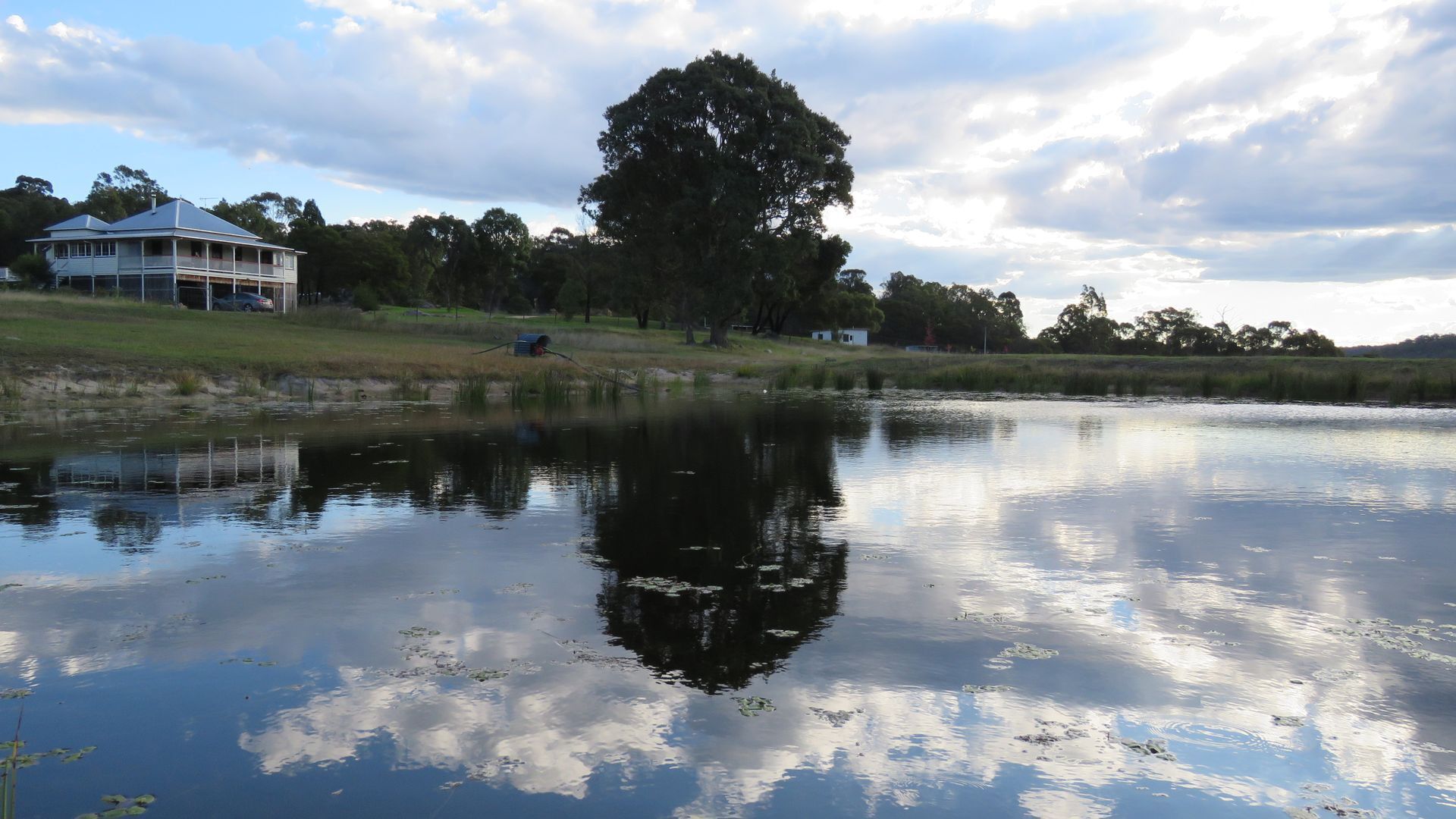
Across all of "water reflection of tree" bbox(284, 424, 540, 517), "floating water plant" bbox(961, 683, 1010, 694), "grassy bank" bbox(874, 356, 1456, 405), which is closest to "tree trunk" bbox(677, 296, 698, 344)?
"grassy bank" bbox(874, 356, 1456, 405)

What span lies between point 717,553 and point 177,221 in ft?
227

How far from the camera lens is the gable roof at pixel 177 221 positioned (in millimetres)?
66000

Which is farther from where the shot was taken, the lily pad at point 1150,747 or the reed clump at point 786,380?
the reed clump at point 786,380

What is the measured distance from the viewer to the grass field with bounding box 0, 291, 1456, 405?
2609 cm

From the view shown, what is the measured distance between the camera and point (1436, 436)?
19156 mm

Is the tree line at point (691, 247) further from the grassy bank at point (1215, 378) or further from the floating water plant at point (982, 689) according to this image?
the floating water plant at point (982, 689)

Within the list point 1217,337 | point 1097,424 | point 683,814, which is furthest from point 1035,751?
point 1217,337

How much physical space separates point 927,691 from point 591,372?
3045 cm

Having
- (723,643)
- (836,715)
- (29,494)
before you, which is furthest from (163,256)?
(836,715)

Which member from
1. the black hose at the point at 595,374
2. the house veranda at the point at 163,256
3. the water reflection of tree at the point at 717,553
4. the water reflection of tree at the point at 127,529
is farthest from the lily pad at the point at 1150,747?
the house veranda at the point at 163,256

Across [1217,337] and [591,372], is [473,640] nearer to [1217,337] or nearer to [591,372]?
[591,372]

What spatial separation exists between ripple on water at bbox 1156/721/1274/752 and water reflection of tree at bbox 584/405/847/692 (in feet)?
6.90

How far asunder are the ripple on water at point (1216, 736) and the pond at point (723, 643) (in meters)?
0.02

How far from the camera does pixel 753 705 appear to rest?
5.20 metres
